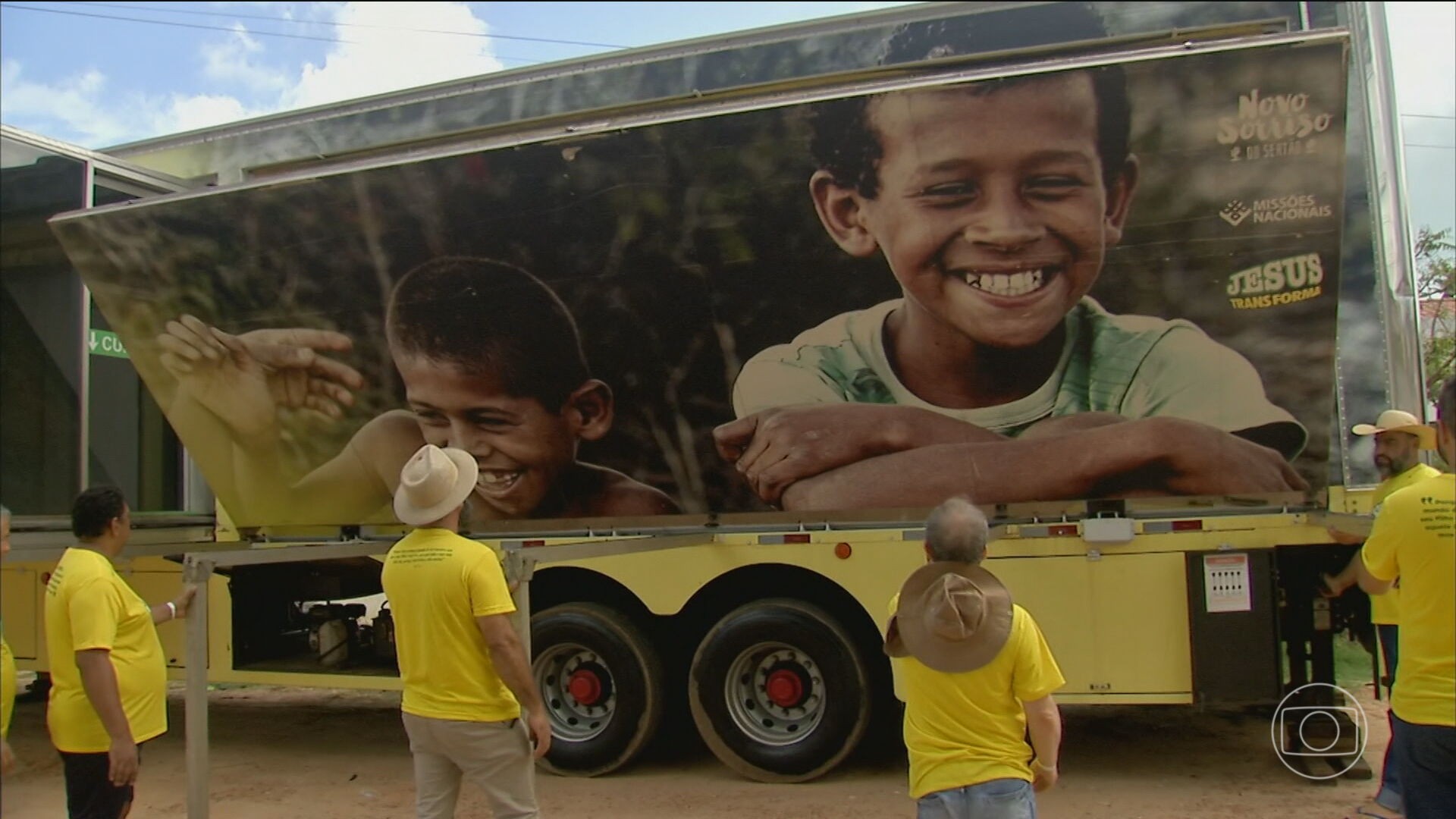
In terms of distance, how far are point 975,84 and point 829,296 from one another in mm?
1351

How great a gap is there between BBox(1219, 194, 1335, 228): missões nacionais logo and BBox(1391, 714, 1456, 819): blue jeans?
3.00m

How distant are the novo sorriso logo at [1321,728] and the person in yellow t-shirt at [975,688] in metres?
3.79

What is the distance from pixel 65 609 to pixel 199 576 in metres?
0.66

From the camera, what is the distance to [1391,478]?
5.67 m

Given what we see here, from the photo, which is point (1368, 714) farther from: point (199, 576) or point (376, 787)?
point (199, 576)

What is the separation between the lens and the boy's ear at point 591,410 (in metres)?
7.04

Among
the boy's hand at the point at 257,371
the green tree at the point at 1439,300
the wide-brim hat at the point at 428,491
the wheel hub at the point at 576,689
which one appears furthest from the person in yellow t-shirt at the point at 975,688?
the green tree at the point at 1439,300

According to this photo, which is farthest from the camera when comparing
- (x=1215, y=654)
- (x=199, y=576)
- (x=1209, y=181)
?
(x=1215, y=654)

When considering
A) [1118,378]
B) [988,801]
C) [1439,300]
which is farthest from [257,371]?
[1439,300]

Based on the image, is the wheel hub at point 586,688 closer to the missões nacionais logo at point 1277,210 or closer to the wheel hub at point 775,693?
the wheel hub at point 775,693

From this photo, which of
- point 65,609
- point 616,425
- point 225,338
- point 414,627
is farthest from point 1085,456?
point 225,338

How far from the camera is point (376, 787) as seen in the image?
23.4ft

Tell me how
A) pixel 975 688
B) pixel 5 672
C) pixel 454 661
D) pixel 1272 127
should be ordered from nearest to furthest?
1. pixel 975 688
2. pixel 5 672
3. pixel 454 661
4. pixel 1272 127

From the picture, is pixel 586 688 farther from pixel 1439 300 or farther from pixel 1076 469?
pixel 1439 300
